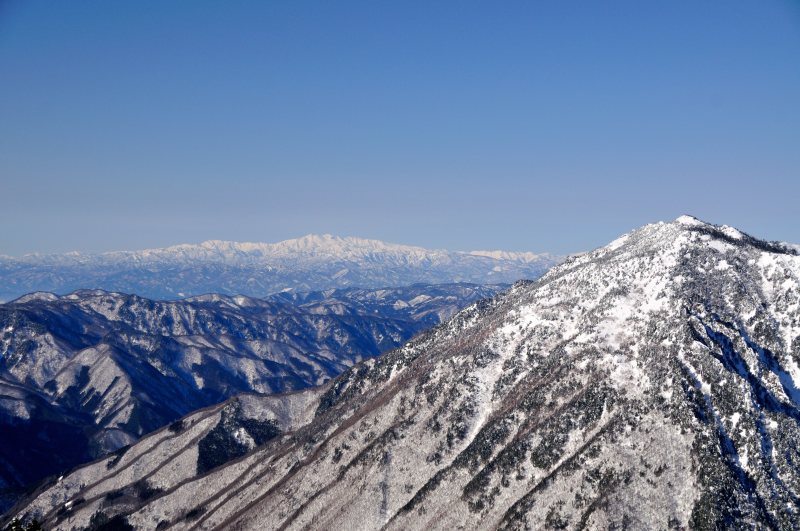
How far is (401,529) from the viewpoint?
143375 millimetres

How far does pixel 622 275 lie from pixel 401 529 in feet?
304

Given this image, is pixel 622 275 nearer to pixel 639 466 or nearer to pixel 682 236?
pixel 682 236

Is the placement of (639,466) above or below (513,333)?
below

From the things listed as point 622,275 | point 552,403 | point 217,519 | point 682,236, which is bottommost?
point 217,519

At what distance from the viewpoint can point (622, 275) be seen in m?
178

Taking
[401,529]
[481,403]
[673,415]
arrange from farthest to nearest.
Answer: [481,403], [401,529], [673,415]

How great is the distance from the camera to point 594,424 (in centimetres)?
13975

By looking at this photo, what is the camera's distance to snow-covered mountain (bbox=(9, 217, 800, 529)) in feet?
399

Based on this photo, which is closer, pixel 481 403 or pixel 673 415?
pixel 673 415

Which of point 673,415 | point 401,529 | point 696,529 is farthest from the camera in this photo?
point 401,529

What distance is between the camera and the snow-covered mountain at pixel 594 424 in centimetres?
12156

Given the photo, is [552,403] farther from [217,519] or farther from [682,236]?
[217,519]

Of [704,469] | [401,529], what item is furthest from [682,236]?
[401,529]

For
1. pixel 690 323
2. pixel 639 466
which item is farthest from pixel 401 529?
pixel 690 323
